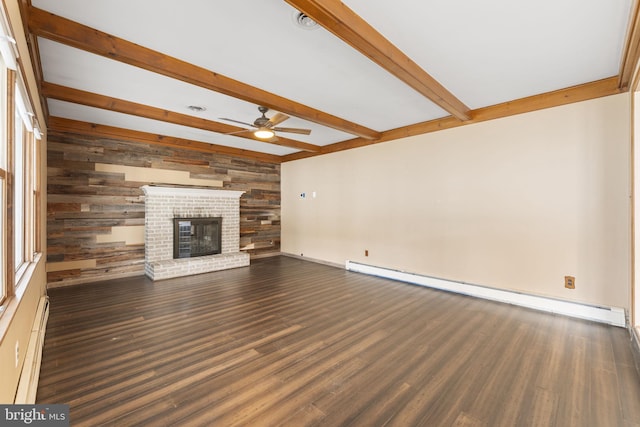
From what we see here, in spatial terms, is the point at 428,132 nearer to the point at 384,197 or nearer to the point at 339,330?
the point at 384,197

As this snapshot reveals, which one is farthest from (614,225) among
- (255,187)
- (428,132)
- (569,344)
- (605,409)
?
(255,187)

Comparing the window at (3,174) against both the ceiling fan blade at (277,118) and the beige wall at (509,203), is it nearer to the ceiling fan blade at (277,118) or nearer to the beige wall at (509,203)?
the ceiling fan blade at (277,118)

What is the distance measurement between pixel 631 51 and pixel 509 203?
1833mm

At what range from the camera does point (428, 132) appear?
4.47 meters

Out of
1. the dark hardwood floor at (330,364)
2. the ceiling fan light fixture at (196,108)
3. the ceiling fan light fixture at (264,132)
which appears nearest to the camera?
the dark hardwood floor at (330,364)

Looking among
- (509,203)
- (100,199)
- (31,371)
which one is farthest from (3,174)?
(509,203)

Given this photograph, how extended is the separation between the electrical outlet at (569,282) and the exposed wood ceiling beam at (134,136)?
19.9 ft

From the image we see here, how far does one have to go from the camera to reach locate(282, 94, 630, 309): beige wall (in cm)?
301

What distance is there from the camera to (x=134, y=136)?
5000 mm

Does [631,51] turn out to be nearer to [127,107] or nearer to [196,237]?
[127,107]

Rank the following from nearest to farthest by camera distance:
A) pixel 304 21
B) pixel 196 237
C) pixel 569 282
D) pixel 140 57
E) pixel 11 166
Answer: pixel 11 166 → pixel 304 21 → pixel 140 57 → pixel 569 282 → pixel 196 237

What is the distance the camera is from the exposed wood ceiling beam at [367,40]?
1.79 metres

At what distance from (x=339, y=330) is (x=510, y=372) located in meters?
1.45

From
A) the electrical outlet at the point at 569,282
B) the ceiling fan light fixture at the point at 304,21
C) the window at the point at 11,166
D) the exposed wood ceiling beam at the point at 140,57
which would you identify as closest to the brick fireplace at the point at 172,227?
the window at the point at 11,166
